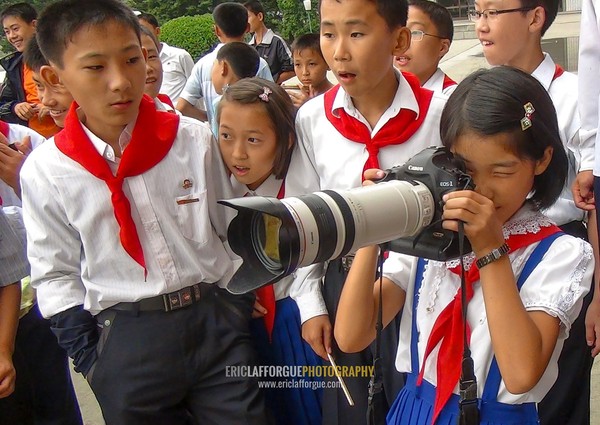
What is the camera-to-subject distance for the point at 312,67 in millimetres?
3703

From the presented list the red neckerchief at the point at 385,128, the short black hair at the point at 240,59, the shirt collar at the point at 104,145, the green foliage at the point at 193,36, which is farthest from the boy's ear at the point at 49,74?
the green foliage at the point at 193,36

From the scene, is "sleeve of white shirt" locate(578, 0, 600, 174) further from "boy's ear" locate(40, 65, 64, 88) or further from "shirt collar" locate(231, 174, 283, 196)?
"boy's ear" locate(40, 65, 64, 88)

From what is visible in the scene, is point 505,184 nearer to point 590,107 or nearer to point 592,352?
Result: point 590,107

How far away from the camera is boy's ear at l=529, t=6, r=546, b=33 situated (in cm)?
201

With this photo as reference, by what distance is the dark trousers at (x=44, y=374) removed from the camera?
214cm

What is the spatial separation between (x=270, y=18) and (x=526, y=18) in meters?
18.0

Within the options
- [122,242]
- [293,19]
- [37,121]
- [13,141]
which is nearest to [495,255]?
[122,242]

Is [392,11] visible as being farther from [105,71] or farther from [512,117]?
[105,71]

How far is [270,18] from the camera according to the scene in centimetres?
1920

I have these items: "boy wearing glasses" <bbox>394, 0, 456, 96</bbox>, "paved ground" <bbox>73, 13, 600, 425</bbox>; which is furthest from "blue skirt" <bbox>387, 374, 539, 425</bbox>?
"boy wearing glasses" <bbox>394, 0, 456, 96</bbox>

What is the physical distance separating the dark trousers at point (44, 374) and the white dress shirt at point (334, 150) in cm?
93

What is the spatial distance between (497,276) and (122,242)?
89 cm

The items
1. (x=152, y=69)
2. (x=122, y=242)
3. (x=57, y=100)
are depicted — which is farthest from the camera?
(x=152, y=69)

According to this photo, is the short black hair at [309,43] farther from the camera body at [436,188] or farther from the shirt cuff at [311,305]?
the camera body at [436,188]
